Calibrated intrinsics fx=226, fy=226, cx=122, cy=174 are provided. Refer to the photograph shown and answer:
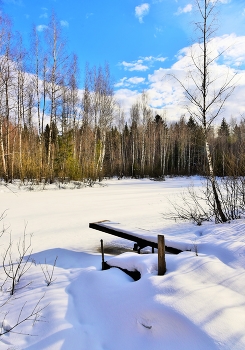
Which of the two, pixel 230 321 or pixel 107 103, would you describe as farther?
pixel 107 103

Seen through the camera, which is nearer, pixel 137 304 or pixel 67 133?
pixel 137 304

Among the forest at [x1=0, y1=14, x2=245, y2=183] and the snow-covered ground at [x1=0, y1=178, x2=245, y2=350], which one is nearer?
the snow-covered ground at [x1=0, y1=178, x2=245, y2=350]

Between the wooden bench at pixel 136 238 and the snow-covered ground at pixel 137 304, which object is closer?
the snow-covered ground at pixel 137 304

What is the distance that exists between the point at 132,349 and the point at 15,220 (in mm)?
5871

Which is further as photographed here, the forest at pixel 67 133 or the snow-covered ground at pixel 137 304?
the forest at pixel 67 133

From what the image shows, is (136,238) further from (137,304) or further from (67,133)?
(67,133)

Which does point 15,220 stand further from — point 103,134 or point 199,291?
point 103,134

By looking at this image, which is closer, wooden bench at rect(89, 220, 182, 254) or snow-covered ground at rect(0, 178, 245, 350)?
snow-covered ground at rect(0, 178, 245, 350)

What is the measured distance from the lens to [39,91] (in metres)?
16.2

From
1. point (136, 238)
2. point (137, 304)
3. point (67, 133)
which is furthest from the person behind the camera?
point (67, 133)

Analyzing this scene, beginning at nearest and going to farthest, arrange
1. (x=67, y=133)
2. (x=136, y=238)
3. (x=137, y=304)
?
(x=137, y=304)
(x=136, y=238)
(x=67, y=133)

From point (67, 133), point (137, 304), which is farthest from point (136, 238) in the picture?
point (67, 133)

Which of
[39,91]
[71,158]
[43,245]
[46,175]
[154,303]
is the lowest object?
[43,245]

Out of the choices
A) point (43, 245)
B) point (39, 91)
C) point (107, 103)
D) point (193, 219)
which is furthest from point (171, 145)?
point (43, 245)
